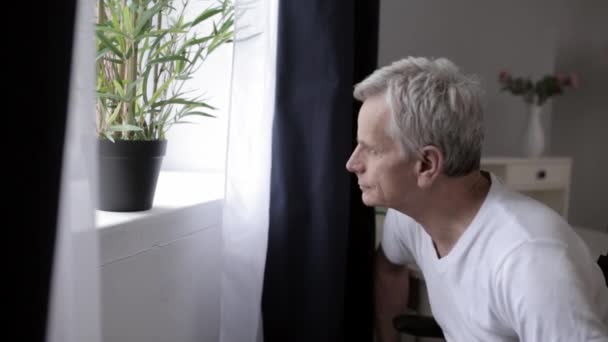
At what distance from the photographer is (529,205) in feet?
3.65

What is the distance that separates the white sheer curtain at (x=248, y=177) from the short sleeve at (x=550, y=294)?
1.62 feet

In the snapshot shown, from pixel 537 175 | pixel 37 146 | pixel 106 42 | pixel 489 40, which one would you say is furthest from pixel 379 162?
pixel 489 40

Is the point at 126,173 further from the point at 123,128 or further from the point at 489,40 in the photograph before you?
the point at 489,40

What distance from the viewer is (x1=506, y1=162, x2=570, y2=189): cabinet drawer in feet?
9.29

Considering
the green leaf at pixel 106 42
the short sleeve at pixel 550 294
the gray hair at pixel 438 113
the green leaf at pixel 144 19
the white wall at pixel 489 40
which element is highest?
the white wall at pixel 489 40

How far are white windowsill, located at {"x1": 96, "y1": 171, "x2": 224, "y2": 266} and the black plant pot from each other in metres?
0.02

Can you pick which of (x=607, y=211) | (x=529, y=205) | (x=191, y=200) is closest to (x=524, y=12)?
(x=607, y=211)

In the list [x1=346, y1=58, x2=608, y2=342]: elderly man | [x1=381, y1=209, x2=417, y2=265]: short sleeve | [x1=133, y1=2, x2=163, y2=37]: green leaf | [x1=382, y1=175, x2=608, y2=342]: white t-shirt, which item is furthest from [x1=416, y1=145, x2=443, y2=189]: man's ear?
[x1=133, y1=2, x2=163, y2=37]: green leaf

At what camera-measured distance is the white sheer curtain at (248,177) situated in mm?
1087

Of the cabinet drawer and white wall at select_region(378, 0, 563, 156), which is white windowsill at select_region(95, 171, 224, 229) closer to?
white wall at select_region(378, 0, 563, 156)

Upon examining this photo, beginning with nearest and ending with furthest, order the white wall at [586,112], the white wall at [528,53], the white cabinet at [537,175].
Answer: the white cabinet at [537,175] < the white wall at [528,53] < the white wall at [586,112]

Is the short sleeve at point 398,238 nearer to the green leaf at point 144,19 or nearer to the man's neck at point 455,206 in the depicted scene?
the man's neck at point 455,206

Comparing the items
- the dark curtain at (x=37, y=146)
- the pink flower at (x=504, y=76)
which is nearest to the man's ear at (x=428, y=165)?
the dark curtain at (x=37, y=146)

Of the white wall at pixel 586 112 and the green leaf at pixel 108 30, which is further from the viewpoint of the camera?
the white wall at pixel 586 112
